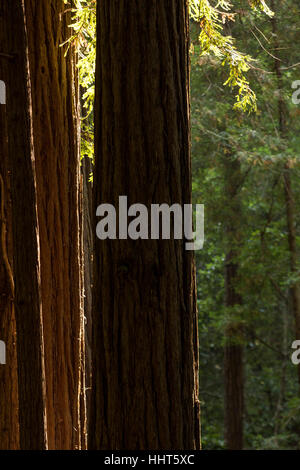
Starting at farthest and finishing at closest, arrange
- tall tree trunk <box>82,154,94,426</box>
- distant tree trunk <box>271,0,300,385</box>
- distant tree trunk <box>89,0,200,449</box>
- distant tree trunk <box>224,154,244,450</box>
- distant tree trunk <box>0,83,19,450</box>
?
distant tree trunk <box>224,154,244,450</box>, distant tree trunk <box>271,0,300,385</box>, tall tree trunk <box>82,154,94,426</box>, distant tree trunk <box>0,83,19,450</box>, distant tree trunk <box>89,0,200,449</box>

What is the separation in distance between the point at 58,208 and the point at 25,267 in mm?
912

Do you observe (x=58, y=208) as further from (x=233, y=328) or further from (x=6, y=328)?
(x=233, y=328)

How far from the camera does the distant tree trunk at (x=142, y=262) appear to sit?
14.6 ft

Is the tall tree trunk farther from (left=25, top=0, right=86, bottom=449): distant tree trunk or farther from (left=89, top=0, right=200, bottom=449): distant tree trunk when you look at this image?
(left=89, top=0, right=200, bottom=449): distant tree trunk

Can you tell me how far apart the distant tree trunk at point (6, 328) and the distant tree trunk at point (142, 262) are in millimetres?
1623

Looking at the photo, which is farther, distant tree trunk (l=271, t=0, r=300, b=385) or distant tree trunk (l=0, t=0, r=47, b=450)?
distant tree trunk (l=271, t=0, r=300, b=385)

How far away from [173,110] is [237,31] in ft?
39.9

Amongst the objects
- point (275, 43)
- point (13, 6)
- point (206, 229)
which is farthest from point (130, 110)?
point (206, 229)

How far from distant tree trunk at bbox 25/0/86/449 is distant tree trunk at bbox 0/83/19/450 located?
0.25 metres

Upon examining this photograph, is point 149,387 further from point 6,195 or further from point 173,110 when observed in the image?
point 6,195

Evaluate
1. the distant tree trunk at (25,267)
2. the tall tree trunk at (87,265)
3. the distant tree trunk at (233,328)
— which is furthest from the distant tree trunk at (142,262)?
the distant tree trunk at (233,328)

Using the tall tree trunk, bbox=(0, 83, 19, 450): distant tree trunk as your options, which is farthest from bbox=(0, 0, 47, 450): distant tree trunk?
the tall tree trunk

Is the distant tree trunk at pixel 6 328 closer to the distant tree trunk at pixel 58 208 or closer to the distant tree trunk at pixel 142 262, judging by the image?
the distant tree trunk at pixel 58 208

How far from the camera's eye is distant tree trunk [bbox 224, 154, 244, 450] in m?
17.0
